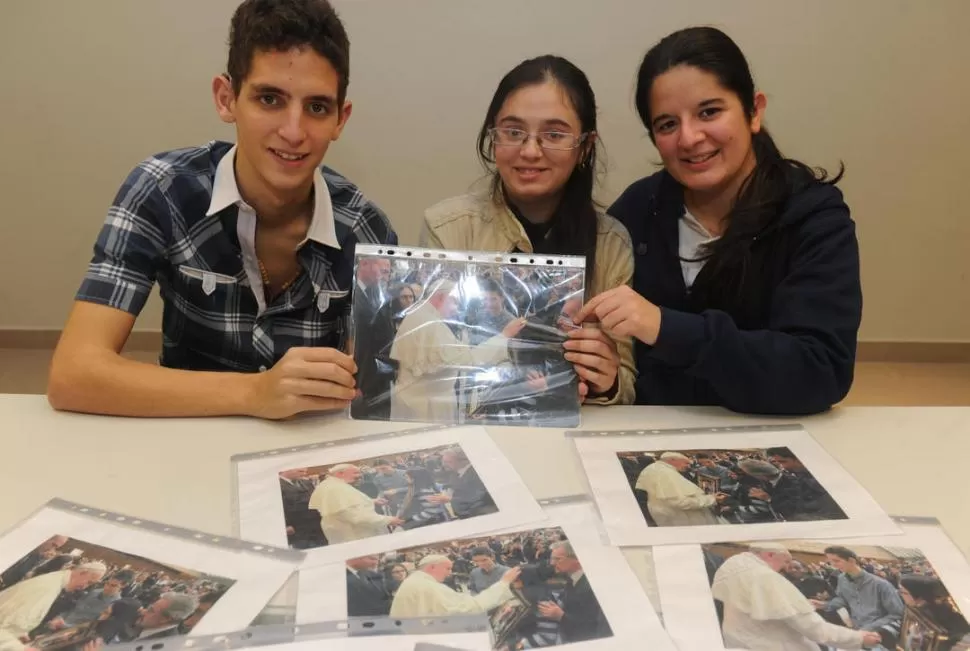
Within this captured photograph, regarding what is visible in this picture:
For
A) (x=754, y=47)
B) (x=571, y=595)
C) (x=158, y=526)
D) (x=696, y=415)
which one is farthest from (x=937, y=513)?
(x=754, y=47)

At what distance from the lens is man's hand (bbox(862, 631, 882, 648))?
0.59 m

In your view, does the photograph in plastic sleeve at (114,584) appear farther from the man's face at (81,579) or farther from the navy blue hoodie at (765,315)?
the navy blue hoodie at (765,315)

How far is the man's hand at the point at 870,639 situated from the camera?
59cm

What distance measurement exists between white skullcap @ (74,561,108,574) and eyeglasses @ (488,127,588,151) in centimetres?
87

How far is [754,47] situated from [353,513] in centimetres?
203

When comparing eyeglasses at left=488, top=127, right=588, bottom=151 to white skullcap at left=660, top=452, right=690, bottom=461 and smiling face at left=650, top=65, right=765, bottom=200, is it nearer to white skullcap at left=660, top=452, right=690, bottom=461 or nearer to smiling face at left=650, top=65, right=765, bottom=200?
smiling face at left=650, top=65, right=765, bottom=200

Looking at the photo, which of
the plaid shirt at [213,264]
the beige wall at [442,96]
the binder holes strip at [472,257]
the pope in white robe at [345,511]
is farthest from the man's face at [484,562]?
the beige wall at [442,96]

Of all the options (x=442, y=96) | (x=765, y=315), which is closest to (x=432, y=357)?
(x=765, y=315)

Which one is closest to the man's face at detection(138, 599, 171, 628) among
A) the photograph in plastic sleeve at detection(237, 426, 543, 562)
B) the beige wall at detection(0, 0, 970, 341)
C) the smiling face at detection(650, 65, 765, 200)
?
the photograph in plastic sleeve at detection(237, 426, 543, 562)

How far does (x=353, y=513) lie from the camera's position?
74cm

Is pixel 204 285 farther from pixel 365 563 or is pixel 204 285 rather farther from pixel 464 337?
pixel 365 563

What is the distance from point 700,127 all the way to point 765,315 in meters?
0.33

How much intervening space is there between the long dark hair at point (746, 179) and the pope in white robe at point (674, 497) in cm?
46

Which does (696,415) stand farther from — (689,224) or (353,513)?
(353,513)
